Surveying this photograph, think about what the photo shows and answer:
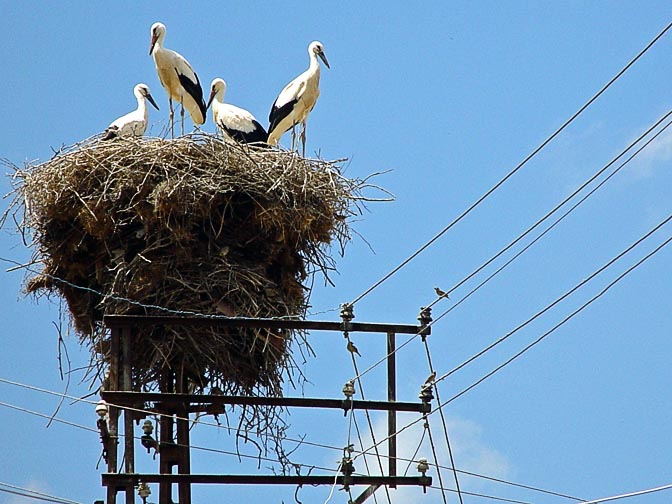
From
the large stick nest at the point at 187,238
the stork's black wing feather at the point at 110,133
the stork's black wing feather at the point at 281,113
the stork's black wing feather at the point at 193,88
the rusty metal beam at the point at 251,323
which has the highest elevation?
the stork's black wing feather at the point at 193,88

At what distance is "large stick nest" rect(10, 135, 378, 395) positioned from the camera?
10852mm

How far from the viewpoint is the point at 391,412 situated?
959 centimetres

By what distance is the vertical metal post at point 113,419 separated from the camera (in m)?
9.27

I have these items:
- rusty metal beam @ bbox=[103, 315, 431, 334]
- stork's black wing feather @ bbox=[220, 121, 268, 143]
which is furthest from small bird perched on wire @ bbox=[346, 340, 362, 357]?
stork's black wing feather @ bbox=[220, 121, 268, 143]

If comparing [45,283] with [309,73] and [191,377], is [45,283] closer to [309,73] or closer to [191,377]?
[191,377]

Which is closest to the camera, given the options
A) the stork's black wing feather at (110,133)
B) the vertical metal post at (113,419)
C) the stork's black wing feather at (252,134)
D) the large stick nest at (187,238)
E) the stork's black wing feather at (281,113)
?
the vertical metal post at (113,419)

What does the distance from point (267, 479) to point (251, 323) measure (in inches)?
37.0

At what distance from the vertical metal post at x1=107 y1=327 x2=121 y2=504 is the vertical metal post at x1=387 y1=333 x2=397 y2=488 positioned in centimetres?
149

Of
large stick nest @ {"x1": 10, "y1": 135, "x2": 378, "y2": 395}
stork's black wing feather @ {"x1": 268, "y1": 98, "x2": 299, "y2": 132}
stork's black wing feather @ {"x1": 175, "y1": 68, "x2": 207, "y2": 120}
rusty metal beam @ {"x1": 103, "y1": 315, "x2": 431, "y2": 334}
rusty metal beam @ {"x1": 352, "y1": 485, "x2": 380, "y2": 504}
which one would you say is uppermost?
stork's black wing feather @ {"x1": 175, "y1": 68, "x2": 207, "y2": 120}

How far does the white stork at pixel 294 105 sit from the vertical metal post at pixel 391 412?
4376mm

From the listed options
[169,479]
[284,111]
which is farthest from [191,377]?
[284,111]

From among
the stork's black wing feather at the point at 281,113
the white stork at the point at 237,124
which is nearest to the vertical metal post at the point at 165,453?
the white stork at the point at 237,124

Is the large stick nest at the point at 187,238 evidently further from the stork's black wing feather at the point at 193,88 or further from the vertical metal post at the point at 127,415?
the stork's black wing feather at the point at 193,88

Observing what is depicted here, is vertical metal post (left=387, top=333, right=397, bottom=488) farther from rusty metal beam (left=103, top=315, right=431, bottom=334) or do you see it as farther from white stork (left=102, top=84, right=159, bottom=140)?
white stork (left=102, top=84, right=159, bottom=140)
